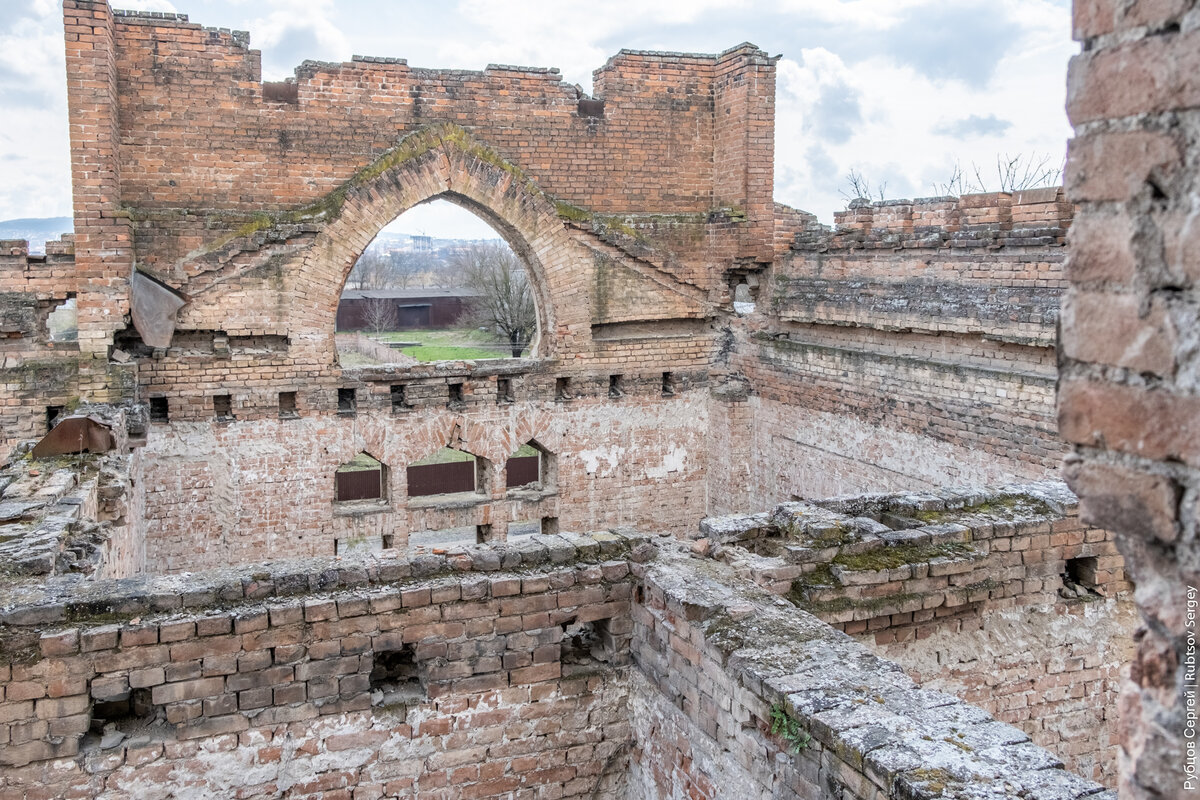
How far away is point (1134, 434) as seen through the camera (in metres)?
1.97

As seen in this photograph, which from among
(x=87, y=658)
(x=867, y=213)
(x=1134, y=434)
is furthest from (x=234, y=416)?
(x=1134, y=434)

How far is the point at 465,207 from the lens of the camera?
488 inches

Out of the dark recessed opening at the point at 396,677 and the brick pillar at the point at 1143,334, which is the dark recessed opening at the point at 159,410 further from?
the brick pillar at the point at 1143,334

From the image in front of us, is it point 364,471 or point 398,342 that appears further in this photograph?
point 398,342

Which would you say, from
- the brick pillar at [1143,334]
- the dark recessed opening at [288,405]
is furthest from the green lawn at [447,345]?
the brick pillar at [1143,334]

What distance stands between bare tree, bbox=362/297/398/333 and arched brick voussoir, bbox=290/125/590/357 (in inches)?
1172

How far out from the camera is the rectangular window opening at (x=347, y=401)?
11539 millimetres

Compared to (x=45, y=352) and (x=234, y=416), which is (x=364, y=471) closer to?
(x=234, y=416)

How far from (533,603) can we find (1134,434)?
3730 millimetres

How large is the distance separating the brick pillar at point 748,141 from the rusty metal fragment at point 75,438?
794 centimetres

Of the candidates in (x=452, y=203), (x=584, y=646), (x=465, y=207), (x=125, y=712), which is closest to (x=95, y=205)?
(x=452, y=203)

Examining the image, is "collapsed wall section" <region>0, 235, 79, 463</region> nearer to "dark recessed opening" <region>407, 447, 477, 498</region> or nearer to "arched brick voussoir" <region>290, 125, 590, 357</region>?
"arched brick voussoir" <region>290, 125, 590, 357</region>

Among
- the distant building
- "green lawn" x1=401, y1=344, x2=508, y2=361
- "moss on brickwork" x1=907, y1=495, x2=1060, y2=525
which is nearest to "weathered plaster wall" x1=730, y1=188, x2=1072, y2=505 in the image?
"moss on brickwork" x1=907, y1=495, x2=1060, y2=525

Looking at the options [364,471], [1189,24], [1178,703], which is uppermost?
[1189,24]
